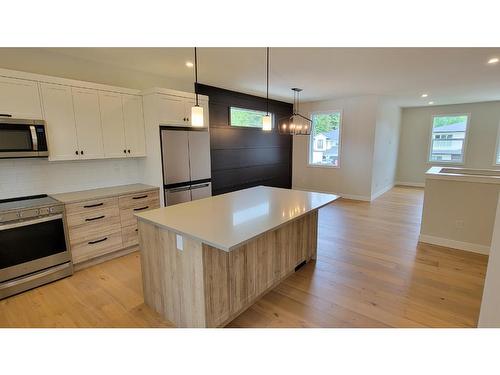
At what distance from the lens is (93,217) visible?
3.12 meters

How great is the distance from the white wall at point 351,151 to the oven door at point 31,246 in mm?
6078

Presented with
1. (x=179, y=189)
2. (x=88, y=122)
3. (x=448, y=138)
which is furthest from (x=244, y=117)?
(x=448, y=138)

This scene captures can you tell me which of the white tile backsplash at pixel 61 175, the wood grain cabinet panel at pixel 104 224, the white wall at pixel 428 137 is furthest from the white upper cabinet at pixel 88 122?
the white wall at pixel 428 137

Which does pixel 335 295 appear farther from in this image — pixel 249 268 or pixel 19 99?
pixel 19 99

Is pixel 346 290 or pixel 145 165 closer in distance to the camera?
pixel 346 290

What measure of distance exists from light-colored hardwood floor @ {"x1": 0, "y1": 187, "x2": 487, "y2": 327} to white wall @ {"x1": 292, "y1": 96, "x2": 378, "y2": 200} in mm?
2978

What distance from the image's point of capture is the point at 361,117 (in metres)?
6.34

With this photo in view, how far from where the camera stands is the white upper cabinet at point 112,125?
3.35 metres

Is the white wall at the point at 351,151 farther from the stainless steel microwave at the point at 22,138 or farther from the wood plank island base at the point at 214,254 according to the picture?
the stainless steel microwave at the point at 22,138

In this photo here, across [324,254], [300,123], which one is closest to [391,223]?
[324,254]

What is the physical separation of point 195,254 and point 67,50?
9.78ft

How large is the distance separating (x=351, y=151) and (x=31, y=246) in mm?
6487

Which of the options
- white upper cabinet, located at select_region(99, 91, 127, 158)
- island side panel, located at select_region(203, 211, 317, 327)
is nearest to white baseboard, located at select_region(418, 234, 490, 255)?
island side panel, located at select_region(203, 211, 317, 327)
